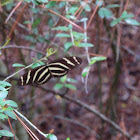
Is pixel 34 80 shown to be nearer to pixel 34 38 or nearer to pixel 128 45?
pixel 34 38

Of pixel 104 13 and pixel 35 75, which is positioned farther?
pixel 104 13

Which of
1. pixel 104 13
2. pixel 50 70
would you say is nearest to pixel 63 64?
pixel 50 70

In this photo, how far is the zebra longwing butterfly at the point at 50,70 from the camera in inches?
27.3

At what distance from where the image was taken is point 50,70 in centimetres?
72

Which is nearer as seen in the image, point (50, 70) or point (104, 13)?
point (50, 70)

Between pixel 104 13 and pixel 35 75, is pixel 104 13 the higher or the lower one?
the higher one

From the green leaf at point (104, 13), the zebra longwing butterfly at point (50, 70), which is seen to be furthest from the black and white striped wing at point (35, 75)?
the green leaf at point (104, 13)

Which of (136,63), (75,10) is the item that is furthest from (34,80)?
(136,63)

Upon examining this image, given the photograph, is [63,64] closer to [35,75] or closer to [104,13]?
[35,75]

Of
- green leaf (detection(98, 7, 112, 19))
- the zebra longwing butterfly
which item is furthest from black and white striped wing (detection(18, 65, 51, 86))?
green leaf (detection(98, 7, 112, 19))

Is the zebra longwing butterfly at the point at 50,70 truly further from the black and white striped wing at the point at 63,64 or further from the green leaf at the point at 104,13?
the green leaf at the point at 104,13

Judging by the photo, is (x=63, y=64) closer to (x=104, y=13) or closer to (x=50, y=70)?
(x=50, y=70)

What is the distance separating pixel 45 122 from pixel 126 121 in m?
1.00

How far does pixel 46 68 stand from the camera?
71 cm
